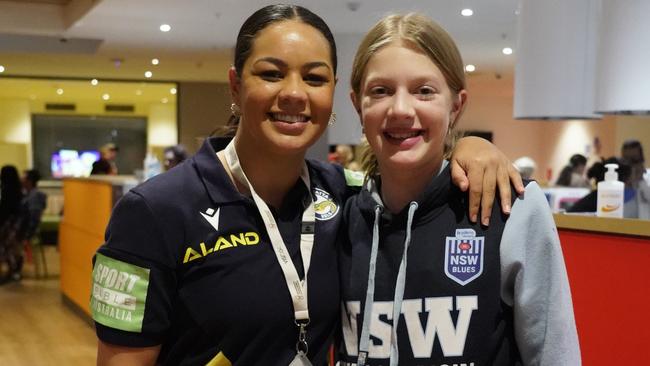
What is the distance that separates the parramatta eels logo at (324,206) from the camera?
1.64 m

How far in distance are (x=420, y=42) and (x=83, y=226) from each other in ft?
20.8

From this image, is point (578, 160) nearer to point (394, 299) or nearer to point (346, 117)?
point (346, 117)

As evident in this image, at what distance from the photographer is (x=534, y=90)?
455cm

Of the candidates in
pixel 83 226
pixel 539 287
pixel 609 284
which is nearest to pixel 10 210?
pixel 83 226

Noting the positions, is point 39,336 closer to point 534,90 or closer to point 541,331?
point 534,90

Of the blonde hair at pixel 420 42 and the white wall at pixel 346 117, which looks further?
the white wall at pixel 346 117

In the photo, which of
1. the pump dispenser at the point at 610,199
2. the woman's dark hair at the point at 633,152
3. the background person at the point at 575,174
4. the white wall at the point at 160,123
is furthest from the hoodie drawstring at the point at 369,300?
the white wall at the point at 160,123

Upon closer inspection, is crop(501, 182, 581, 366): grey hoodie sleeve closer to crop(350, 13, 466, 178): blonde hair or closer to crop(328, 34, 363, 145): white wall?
crop(350, 13, 466, 178): blonde hair

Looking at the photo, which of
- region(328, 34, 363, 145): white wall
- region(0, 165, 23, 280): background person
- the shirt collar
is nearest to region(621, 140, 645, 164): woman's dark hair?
the shirt collar

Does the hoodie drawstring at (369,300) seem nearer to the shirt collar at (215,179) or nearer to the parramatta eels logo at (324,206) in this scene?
the parramatta eels logo at (324,206)

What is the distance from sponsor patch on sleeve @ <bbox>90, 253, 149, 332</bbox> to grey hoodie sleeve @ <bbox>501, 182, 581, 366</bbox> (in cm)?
67

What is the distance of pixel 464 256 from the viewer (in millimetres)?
1449

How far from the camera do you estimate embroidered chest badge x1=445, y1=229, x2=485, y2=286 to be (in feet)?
4.72

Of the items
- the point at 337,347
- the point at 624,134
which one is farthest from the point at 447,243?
the point at 624,134
